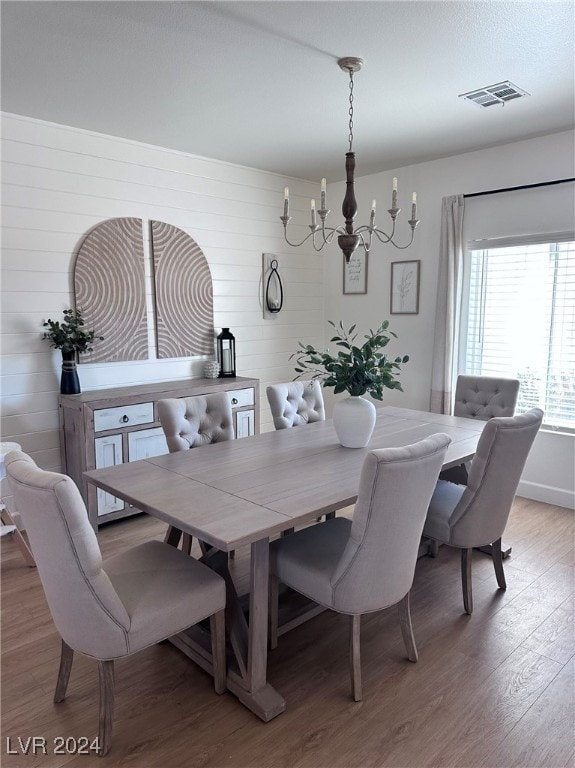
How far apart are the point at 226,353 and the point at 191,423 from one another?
1768 mm

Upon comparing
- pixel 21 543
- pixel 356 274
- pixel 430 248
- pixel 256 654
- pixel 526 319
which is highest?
pixel 430 248

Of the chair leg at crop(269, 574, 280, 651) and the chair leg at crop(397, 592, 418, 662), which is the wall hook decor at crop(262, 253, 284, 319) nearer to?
the chair leg at crop(269, 574, 280, 651)

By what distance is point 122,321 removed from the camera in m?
3.98

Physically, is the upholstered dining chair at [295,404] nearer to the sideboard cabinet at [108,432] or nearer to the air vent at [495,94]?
the sideboard cabinet at [108,432]

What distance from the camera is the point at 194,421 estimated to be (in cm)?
290

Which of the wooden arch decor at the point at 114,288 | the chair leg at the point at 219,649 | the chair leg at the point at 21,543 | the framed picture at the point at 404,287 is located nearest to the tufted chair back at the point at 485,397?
the framed picture at the point at 404,287

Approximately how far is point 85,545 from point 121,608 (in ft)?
0.87

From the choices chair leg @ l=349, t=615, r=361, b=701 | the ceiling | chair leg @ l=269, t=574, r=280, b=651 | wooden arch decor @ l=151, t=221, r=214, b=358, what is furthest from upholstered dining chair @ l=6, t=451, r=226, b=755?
wooden arch decor @ l=151, t=221, r=214, b=358

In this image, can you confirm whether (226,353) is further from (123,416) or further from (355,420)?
(355,420)

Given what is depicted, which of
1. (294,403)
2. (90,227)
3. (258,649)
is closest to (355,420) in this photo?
(294,403)

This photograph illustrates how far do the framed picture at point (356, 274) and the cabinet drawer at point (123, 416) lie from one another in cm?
246

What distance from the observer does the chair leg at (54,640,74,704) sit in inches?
77.4

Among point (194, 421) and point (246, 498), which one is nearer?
point (246, 498)

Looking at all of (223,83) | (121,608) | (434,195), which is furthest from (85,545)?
(434,195)
